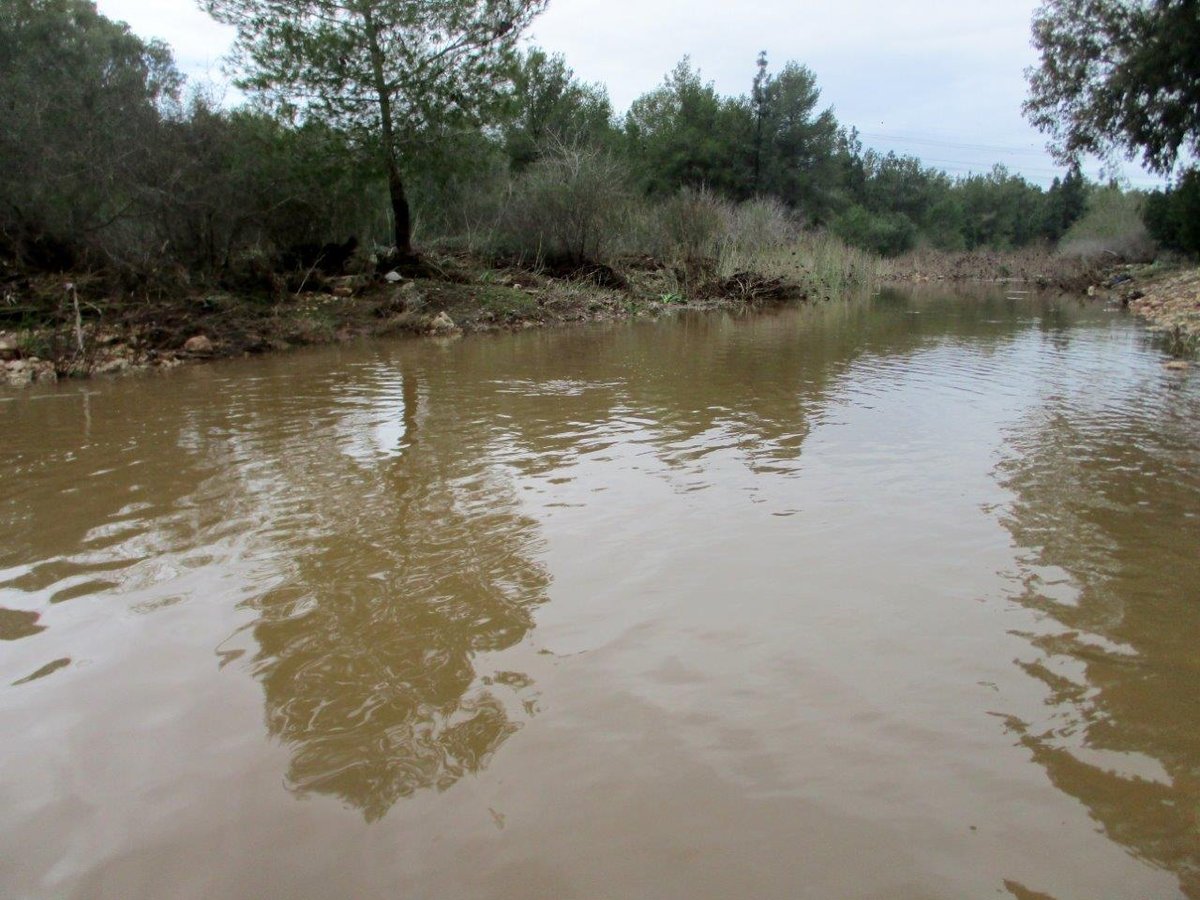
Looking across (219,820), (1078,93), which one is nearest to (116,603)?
(219,820)

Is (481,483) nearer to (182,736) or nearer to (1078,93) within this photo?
(182,736)

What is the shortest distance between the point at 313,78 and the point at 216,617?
730 inches

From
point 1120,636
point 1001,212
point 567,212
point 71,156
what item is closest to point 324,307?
point 71,156

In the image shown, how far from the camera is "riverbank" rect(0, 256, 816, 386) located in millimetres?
12016

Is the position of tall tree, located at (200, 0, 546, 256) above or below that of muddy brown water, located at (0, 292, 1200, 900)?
above

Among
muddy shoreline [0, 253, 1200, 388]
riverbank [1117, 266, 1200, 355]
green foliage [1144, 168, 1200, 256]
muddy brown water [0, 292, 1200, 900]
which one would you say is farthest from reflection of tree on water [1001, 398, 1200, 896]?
green foliage [1144, 168, 1200, 256]

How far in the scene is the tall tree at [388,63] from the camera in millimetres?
18797

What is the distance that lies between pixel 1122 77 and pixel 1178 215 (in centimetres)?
674

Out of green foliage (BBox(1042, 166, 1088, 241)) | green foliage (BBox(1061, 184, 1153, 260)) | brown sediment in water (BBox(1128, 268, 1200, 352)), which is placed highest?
green foliage (BBox(1042, 166, 1088, 241))

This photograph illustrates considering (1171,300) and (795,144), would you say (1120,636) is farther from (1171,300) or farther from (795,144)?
(795,144)

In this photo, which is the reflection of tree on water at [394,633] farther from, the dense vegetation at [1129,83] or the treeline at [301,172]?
the dense vegetation at [1129,83]

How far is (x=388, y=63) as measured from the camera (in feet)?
64.6

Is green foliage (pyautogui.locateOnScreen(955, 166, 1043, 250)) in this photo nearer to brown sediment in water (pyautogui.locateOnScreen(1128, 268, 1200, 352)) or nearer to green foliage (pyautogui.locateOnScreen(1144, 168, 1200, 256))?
green foliage (pyautogui.locateOnScreen(1144, 168, 1200, 256))

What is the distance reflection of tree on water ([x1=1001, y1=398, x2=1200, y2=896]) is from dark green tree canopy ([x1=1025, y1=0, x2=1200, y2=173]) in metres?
27.3
